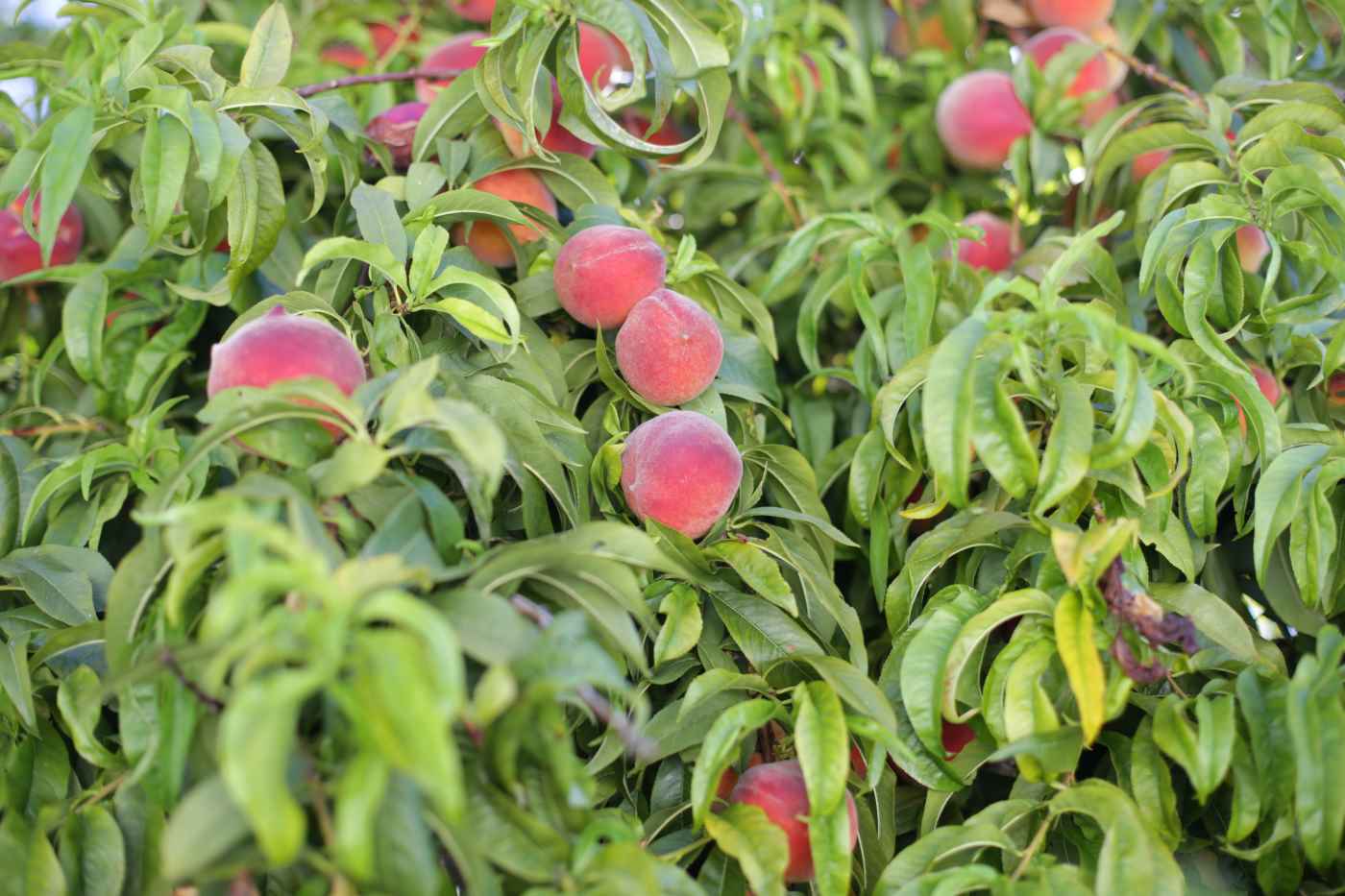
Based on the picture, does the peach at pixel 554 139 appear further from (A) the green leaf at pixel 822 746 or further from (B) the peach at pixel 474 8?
(A) the green leaf at pixel 822 746

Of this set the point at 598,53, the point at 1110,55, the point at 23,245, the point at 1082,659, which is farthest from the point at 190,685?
the point at 1110,55

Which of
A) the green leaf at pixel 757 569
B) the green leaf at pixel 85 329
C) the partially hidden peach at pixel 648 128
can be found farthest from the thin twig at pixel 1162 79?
the green leaf at pixel 85 329

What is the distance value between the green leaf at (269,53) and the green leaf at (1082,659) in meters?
0.79

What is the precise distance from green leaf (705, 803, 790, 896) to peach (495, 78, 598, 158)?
2.08 ft

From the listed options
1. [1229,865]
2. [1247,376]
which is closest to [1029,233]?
[1247,376]

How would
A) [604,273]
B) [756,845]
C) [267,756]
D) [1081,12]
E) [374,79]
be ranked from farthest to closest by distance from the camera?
[1081,12]
[374,79]
[604,273]
[756,845]
[267,756]

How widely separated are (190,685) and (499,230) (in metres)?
0.56

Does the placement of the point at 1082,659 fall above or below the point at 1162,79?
below

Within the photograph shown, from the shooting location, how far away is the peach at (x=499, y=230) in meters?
1.05

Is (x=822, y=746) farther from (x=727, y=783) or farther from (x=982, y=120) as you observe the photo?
(x=982, y=120)

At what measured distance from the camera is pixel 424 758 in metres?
0.49

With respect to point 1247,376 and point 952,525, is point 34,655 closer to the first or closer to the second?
point 952,525

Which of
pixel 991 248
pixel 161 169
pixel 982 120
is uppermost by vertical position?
pixel 161 169

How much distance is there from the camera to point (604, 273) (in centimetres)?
95
